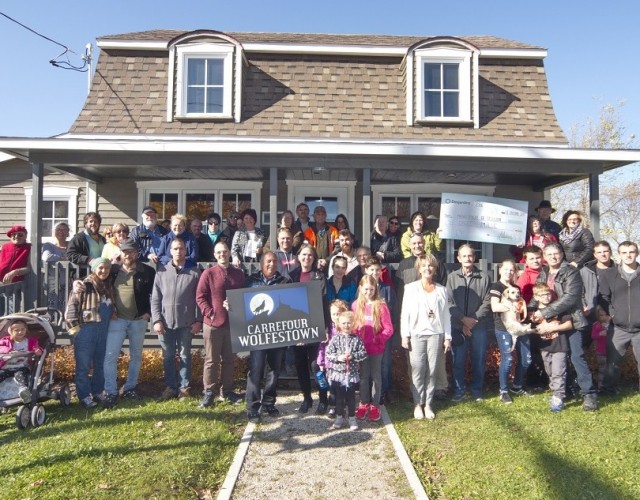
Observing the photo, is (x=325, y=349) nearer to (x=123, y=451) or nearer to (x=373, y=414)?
(x=373, y=414)

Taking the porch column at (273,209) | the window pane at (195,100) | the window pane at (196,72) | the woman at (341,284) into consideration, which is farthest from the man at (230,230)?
the window pane at (196,72)

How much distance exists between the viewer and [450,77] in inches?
402

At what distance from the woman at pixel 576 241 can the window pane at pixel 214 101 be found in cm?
689

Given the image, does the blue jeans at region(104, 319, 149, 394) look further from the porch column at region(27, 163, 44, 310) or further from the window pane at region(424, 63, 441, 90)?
the window pane at region(424, 63, 441, 90)

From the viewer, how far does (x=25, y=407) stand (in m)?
5.10

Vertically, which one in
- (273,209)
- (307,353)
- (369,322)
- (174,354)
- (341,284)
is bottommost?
(174,354)

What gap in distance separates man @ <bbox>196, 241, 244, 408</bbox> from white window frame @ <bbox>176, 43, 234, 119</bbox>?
17.3ft

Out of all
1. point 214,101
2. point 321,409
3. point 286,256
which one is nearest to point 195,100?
point 214,101

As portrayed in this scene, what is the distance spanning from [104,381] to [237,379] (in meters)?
1.67

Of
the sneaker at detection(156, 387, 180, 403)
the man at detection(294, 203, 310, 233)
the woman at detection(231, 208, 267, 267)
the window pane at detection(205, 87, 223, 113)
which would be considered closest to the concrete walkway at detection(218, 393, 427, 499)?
the sneaker at detection(156, 387, 180, 403)

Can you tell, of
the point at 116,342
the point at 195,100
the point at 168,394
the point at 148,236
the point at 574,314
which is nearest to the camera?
the point at 574,314

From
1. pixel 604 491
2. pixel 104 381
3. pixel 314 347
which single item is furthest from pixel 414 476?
pixel 104 381

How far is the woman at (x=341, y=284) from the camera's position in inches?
215

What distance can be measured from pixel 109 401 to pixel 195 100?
21.5 ft
